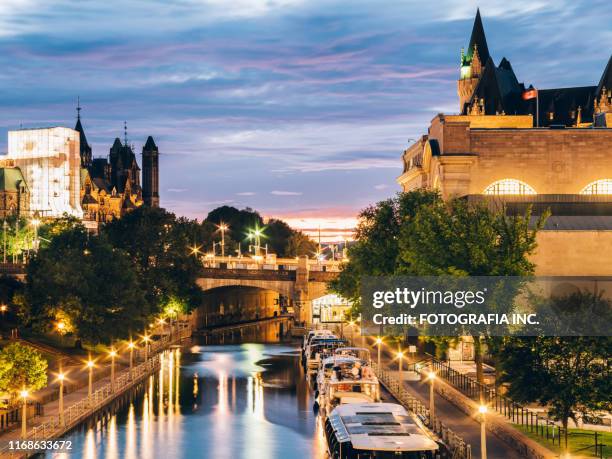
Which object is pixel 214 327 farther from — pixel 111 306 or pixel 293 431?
pixel 293 431

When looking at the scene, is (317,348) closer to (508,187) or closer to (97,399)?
(97,399)

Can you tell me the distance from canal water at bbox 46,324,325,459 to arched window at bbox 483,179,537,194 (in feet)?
91.5

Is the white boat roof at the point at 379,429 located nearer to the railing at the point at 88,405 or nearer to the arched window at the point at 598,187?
the railing at the point at 88,405

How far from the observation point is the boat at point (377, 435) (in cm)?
4262

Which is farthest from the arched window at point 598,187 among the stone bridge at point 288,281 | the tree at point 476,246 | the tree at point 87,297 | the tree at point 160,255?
the tree at point 87,297

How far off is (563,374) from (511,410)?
9.84 m

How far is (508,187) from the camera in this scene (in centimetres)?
12000

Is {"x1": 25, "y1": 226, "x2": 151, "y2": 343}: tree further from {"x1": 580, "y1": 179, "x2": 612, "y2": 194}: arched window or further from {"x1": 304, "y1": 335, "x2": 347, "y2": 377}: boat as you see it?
{"x1": 580, "y1": 179, "x2": 612, "y2": 194}: arched window

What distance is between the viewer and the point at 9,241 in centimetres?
18438

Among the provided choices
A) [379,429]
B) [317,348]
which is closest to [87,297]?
[317,348]

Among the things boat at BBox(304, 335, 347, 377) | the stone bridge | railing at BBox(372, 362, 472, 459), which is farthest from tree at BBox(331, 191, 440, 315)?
the stone bridge

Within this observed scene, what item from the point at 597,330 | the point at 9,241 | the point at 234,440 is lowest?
the point at 234,440

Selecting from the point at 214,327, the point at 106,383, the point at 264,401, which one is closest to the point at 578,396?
the point at 264,401

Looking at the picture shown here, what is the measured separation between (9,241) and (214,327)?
3948 cm
